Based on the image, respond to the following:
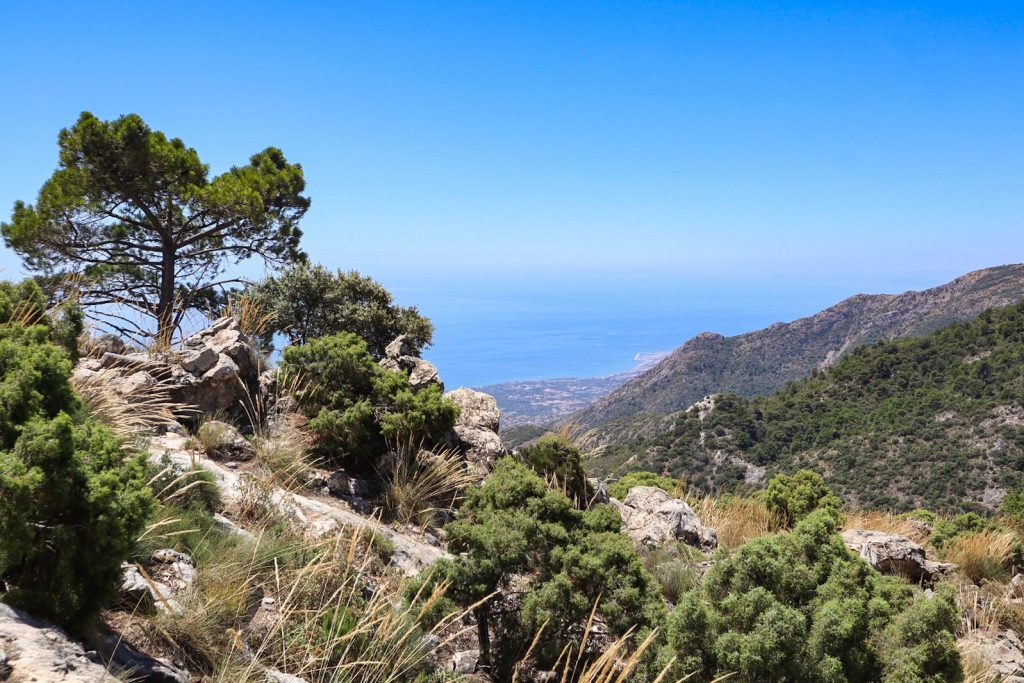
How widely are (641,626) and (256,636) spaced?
2.85m

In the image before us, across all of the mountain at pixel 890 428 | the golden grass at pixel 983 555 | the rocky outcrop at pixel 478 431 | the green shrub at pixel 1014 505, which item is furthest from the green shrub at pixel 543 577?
the mountain at pixel 890 428

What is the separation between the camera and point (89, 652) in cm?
281

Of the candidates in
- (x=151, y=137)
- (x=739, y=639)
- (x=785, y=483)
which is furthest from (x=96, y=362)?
(x=785, y=483)

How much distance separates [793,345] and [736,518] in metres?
116

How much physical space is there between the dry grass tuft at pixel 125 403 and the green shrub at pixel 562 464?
4.74m

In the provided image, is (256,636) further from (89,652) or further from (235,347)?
(235,347)

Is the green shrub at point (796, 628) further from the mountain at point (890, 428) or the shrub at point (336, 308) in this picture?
the mountain at point (890, 428)

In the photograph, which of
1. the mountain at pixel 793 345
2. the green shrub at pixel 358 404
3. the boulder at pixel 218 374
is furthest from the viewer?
the mountain at pixel 793 345

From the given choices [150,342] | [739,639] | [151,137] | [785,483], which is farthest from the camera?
[151,137]

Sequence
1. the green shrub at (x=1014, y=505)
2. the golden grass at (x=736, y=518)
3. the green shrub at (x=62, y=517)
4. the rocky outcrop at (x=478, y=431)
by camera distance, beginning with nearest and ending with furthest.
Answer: the green shrub at (x=62, y=517) → the rocky outcrop at (x=478, y=431) → the golden grass at (x=736, y=518) → the green shrub at (x=1014, y=505)

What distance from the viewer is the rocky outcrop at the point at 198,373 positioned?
7.81 m

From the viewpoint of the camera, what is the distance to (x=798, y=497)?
10617 mm

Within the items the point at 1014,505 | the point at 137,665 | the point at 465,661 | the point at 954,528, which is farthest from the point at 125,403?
the point at 1014,505

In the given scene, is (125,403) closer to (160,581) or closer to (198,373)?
(198,373)
